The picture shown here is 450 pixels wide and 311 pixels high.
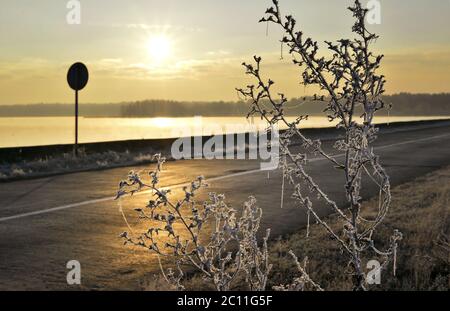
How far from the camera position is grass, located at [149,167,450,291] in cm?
636

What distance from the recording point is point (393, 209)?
11.0 m

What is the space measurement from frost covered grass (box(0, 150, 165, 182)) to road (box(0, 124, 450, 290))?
1.08 metres

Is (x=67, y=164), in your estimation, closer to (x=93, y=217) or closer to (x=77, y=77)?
(x=77, y=77)

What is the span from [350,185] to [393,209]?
6935 millimetres

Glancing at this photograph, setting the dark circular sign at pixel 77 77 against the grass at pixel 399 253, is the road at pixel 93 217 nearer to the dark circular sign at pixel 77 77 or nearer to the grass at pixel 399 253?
the grass at pixel 399 253

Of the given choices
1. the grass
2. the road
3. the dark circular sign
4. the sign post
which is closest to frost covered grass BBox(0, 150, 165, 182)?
the road

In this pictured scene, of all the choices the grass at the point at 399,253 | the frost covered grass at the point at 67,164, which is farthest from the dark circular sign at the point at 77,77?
the grass at the point at 399,253

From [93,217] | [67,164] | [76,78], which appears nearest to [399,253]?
[93,217]

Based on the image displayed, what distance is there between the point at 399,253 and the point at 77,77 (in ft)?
55.2

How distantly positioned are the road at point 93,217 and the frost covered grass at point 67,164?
1.08 metres

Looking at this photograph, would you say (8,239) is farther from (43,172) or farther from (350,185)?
(43,172)

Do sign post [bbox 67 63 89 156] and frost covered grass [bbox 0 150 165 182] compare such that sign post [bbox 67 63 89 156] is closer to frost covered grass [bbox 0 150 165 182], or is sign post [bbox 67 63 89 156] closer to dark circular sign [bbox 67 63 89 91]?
dark circular sign [bbox 67 63 89 91]

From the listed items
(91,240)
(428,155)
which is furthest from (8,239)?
(428,155)

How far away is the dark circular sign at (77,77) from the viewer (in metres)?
22.2
